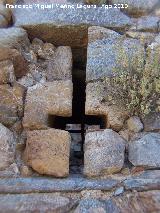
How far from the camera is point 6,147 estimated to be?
99.7 inches

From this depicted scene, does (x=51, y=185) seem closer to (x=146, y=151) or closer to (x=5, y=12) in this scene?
(x=146, y=151)

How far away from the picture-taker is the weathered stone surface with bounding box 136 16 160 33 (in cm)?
310

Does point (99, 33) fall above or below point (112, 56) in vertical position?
above

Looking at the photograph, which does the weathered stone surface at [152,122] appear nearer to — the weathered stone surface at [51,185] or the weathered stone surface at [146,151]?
the weathered stone surface at [146,151]

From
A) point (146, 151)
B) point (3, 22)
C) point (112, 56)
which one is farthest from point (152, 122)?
point (3, 22)

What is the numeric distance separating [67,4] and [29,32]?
1.23ft

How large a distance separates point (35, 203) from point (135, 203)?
1.81ft

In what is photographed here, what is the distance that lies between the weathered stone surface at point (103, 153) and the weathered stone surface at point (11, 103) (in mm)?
508

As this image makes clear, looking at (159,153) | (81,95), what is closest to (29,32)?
(81,95)

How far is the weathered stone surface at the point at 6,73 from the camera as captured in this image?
282 centimetres

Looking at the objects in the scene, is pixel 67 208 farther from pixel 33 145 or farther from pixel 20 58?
pixel 20 58

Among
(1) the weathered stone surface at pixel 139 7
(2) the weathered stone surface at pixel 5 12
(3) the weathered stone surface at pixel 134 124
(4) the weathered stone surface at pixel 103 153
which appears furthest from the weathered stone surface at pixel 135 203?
(2) the weathered stone surface at pixel 5 12

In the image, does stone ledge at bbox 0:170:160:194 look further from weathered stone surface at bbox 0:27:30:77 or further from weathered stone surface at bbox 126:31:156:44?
weathered stone surface at bbox 126:31:156:44

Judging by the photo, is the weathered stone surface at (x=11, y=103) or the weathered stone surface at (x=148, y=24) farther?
the weathered stone surface at (x=148, y=24)
